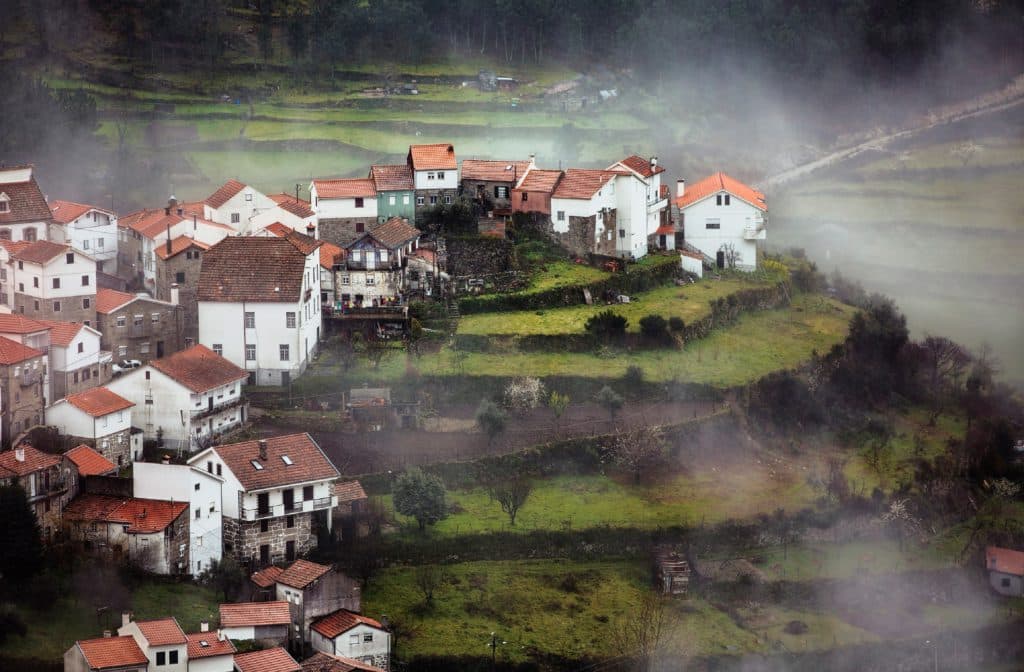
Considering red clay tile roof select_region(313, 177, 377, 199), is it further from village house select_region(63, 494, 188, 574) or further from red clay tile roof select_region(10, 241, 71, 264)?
village house select_region(63, 494, 188, 574)

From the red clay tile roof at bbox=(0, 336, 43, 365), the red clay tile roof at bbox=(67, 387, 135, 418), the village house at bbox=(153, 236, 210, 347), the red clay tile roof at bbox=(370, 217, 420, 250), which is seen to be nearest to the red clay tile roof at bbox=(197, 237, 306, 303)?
the village house at bbox=(153, 236, 210, 347)

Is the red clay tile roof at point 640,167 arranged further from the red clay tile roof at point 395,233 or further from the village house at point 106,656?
the village house at point 106,656

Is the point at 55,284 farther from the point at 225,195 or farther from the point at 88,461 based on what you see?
the point at 225,195

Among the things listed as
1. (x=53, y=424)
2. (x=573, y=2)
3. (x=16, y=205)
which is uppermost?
(x=573, y=2)

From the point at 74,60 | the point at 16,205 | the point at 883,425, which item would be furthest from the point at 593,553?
the point at 74,60

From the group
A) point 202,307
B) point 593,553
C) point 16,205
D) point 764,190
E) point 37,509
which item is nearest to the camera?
point 37,509

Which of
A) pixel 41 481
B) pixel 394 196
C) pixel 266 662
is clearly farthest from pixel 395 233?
pixel 266 662

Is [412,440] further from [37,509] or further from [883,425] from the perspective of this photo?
[883,425]
